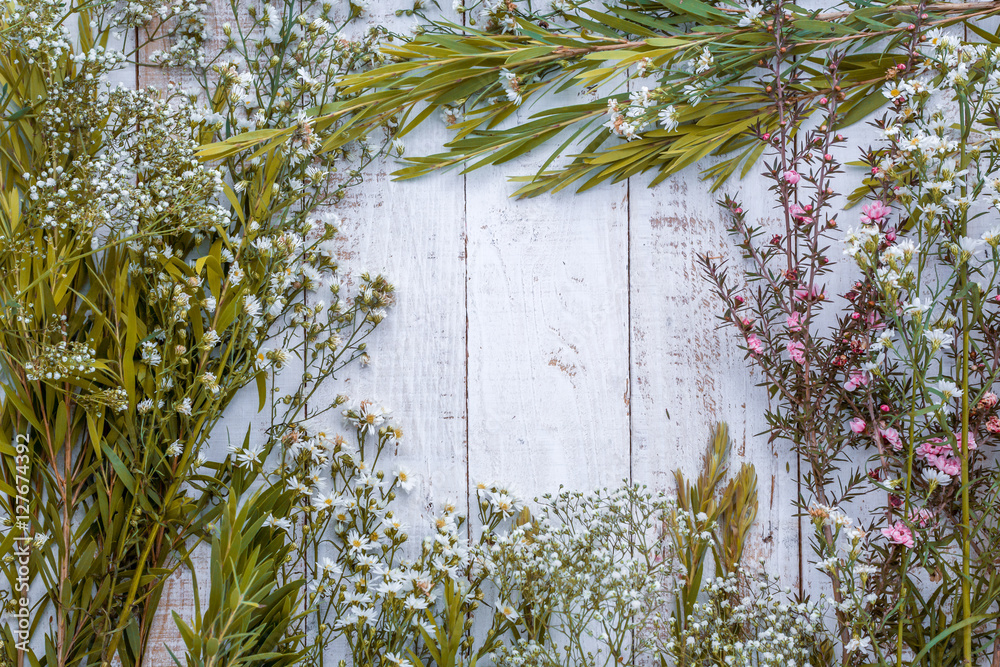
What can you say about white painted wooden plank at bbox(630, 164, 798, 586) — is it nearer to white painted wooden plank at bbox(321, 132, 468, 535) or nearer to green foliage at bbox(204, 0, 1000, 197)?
green foliage at bbox(204, 0, 1000, 197)

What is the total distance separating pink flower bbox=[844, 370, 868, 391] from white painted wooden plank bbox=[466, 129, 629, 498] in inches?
15.5

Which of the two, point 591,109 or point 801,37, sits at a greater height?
point 801,37

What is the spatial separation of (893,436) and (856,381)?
0.38 ft

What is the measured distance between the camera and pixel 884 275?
94 centimetres

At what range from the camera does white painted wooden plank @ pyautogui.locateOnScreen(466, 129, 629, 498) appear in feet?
4.23

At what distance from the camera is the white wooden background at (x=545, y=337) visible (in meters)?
1.28

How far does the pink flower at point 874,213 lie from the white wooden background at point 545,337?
184mm

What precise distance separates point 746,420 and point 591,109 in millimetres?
678

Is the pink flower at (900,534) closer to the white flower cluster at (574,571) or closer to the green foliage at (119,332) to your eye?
the white flower cluster at (574,571)

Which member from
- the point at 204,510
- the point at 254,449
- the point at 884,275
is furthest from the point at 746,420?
the point at 204,510

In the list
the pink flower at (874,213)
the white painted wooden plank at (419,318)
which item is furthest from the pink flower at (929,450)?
the white painted wooden plank at (419,318)

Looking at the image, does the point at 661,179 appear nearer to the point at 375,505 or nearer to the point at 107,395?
the point at 375,505

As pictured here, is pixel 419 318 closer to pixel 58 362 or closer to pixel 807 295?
pixel 58 362

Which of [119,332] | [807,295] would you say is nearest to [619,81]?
[807,295]
